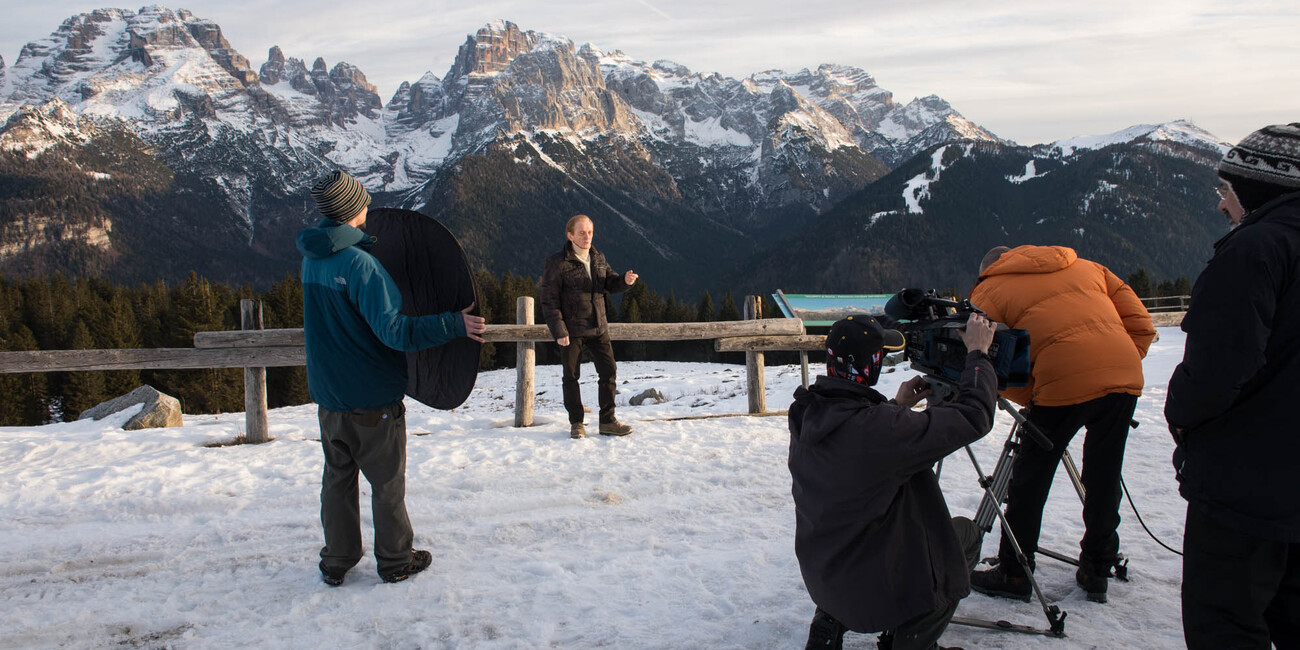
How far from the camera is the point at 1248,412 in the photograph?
231 centimetres

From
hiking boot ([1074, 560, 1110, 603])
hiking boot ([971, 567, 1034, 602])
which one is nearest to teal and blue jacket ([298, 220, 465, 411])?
hiking boot ([971, 567, 1034, 602])

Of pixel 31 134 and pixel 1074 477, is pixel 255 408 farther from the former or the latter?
pixel 31 134

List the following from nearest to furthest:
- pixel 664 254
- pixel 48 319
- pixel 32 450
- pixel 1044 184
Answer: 1. pixel 32 450
2. pixel 48 319
3. pixel 1044 184
4. pixel 664 254

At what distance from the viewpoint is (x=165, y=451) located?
7.04 m

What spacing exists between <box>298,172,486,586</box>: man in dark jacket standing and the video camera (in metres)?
2.19

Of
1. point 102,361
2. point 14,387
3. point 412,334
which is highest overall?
point 412,334

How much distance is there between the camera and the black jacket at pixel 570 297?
706cm

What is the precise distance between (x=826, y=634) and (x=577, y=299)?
4.58m

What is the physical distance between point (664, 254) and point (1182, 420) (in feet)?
649

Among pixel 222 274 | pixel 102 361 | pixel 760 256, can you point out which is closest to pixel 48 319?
pixel 102 361

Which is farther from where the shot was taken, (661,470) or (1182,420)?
(661,470)

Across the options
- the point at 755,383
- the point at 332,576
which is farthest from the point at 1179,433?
the point at 755,383

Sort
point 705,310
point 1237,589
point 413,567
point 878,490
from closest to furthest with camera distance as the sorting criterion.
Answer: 1. point 1237,589
2. point 878,490
3. point 413,567
4. point 705,310

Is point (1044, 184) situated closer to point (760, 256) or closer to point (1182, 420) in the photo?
point (760, 256)
